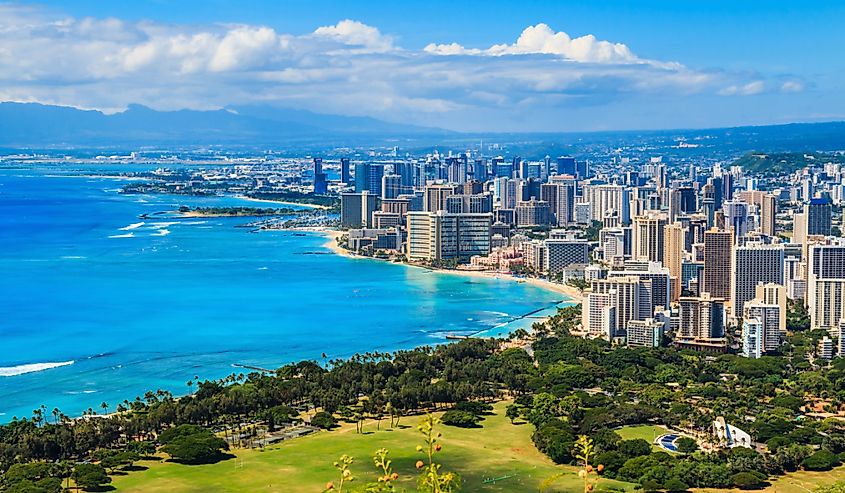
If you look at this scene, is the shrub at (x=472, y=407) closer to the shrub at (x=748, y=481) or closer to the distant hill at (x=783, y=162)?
the shrub at (x=748, y=481)

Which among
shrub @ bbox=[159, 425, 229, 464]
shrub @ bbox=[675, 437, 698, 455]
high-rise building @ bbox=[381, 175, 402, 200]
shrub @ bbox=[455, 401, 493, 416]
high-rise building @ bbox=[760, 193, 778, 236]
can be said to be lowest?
shrub @ bbox=[675, 437, 698, 455]

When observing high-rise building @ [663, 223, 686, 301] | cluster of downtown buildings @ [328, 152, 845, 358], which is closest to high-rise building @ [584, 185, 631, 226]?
cluster of downtown buildings @ [328, 152, 845, 358]

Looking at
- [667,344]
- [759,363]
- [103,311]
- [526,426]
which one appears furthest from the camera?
[103,311]

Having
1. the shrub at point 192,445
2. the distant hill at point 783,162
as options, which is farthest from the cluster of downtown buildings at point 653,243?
the shrub at point 192,445

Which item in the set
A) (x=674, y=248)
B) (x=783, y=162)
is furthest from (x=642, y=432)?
(x=783, y=162)

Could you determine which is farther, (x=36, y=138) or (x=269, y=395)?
(x=36, y=138)

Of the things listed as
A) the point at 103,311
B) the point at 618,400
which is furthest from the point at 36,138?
the point at 618,400

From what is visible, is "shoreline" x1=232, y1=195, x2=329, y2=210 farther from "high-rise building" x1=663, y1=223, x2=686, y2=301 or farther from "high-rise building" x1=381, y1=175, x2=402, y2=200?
"high-rise building" x1=663, y1=223, x2=686, y2=301

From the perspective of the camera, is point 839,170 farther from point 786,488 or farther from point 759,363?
point 786,488
